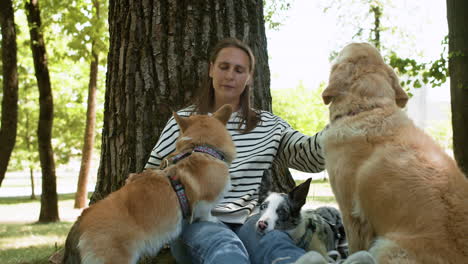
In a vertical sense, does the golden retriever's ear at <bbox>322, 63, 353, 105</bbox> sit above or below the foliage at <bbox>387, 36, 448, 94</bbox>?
below

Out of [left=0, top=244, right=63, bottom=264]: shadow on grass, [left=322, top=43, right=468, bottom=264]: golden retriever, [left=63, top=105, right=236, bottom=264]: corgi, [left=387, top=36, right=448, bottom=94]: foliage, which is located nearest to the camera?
[left=322, top=43, right=468, bottom=264]: golden retriever

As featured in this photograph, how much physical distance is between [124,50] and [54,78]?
20151mm

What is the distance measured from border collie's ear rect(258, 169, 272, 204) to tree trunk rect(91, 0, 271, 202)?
1182 millimetres

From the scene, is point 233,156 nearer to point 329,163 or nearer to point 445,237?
point 329,163

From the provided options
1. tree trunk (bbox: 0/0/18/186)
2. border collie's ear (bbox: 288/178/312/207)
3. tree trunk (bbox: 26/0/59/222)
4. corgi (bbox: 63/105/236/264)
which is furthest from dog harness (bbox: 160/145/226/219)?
tree trunk (bbox: 26/0/59/222)

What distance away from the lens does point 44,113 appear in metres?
12.3

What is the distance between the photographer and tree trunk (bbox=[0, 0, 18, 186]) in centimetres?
974

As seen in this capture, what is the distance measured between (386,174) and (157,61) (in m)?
2.80

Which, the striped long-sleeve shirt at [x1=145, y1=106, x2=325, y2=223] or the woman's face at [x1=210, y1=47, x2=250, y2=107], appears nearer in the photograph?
the striped long-sleeve shirt at [x1=145, y1=106, x2=325, y2=223]

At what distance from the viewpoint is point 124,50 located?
475 centimetres

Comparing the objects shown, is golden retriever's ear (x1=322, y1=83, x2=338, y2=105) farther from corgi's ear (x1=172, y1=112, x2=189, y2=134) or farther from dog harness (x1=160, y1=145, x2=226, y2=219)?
corgi's ear (x1=172, y1=112, x2=189, y2=134)

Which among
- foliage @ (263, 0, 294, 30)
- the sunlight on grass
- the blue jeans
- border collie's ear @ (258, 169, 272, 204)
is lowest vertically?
the sunlight on grass

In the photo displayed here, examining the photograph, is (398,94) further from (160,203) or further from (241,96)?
(160,203)

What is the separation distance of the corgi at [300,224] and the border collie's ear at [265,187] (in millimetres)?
153
